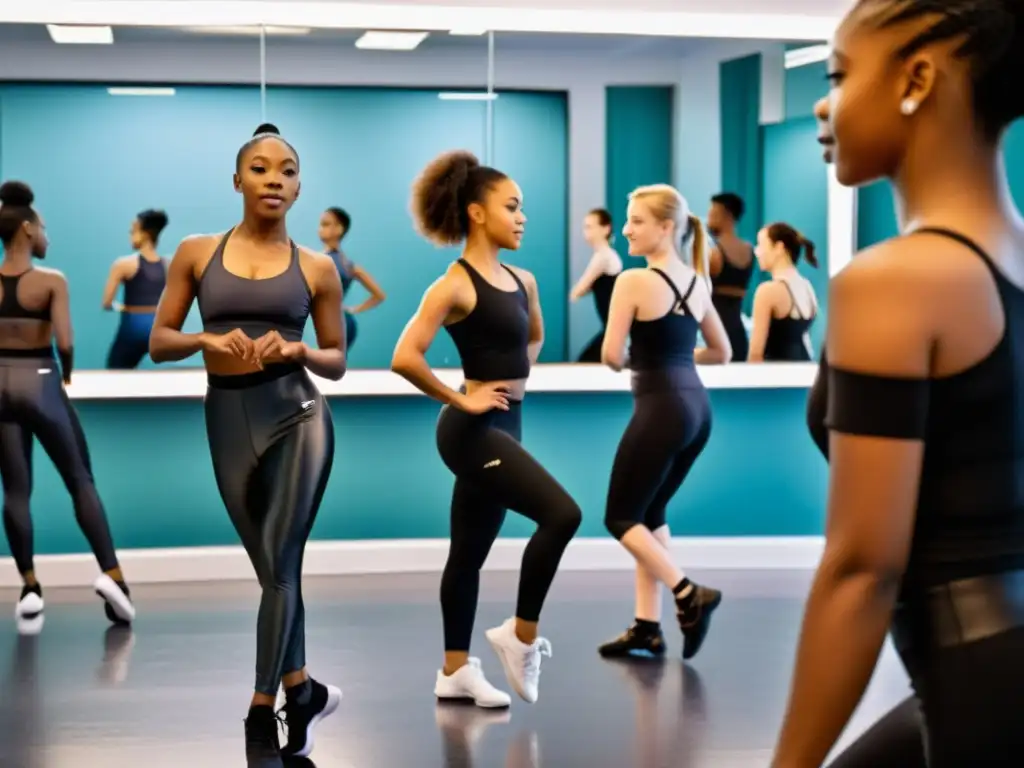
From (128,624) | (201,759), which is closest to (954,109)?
(201,759)

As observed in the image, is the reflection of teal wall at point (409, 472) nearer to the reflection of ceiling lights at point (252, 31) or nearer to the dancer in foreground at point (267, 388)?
the reflection of ceiling lights at point (252, 31)

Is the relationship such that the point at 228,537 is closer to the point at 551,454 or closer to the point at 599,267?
the point at 551,454

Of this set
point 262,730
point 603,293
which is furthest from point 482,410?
point 603,293

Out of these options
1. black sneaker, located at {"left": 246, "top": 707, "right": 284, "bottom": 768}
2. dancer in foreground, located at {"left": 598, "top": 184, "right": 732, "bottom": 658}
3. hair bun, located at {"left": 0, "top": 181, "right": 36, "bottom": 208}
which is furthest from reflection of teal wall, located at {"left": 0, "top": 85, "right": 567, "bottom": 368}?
black sneaker, located at {"left": 246, "top": 707, "right": 284, "bottom": 768}

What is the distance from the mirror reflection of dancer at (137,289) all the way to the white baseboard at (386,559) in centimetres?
96

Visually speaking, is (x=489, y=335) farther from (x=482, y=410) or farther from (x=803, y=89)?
(x=803, y=89)

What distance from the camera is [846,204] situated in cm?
768

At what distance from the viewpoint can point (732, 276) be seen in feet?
24.8

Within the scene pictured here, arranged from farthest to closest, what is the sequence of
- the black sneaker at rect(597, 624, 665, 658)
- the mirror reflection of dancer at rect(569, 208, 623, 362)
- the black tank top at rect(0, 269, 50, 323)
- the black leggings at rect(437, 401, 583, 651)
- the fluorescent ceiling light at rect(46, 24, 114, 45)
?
the mirror reflection of dancer at rect(569, 208, 623, 362) → the fluorescent ceiling light at rect(46, 24, 114, 45) → the black tank top at rect(0, 269, 50, 323) → the black sneaker at rect(597, 624, 665, 658) → the black leggings at rect(437, 401, 583, 651)

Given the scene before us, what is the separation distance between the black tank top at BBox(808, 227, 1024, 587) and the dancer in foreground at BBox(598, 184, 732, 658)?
12.3 feet

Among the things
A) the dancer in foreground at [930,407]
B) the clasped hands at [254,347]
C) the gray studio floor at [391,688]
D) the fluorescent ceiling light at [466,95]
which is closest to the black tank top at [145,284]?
the gray studio floor at [391,688]

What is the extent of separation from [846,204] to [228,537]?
368cm

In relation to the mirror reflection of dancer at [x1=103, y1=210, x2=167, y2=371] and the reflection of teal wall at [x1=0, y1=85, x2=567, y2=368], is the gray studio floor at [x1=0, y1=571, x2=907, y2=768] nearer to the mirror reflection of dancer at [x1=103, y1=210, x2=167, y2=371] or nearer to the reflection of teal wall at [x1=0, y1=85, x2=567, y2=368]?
the mirror reflection of dancer at [x1=103, y1=210, x2=167, y2=371]

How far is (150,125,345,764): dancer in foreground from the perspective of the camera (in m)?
3.68
